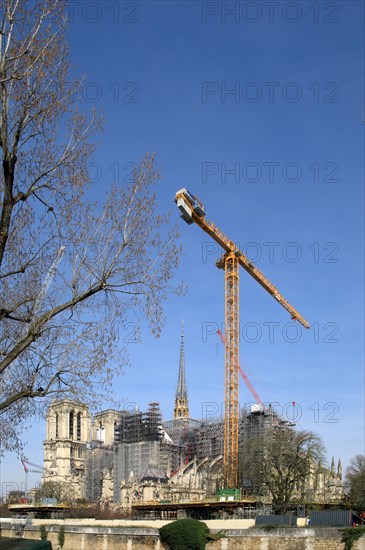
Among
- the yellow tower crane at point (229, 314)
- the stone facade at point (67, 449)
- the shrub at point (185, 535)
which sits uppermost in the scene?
the yellow tower crane at point (229, 314)

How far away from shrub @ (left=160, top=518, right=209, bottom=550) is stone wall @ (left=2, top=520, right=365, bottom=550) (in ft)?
1.98

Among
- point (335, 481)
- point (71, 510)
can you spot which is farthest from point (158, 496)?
point (335, 481)

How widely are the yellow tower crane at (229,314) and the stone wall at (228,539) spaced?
1447 inches

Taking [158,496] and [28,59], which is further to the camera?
[158,496]

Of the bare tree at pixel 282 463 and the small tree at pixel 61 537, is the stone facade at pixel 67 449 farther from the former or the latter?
the small tree at pixel 61 537

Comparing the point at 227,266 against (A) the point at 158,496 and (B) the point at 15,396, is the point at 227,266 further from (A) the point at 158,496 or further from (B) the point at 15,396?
(B) the point at 15,396

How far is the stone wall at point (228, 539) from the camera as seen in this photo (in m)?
31.0

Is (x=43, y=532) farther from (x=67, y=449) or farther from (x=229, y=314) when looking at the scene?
(x=67, y=449)

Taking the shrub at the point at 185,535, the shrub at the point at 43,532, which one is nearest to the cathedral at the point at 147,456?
the shrub at the point at 43,532

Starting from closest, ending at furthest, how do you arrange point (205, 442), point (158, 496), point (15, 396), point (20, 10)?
point (20, 10), point (15, 396), point (158, 496), point (205, 442)

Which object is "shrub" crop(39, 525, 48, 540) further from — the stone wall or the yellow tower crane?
the yellow tower crane

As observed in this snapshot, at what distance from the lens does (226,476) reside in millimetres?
76500

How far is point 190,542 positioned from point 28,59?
28112 millimetres

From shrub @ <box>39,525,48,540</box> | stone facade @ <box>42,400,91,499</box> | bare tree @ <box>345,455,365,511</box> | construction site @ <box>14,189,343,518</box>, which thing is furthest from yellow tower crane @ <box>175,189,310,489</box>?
stone facade @ <box>42,400,91,499</box>
